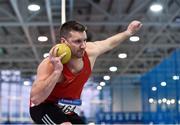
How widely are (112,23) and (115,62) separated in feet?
29.1

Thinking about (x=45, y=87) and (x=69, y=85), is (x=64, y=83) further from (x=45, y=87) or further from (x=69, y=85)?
(x=45, y=87)

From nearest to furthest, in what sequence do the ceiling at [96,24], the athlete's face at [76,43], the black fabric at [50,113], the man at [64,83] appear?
the man at [64,83]
the athlete's face at [76,43]
the black fabric at [50,113]
the ceiling at [96,24]

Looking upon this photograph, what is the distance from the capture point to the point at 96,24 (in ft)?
40.9

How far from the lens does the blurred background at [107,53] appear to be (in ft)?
39.2

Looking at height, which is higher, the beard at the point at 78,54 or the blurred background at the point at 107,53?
the blurred background at the point at 107,53

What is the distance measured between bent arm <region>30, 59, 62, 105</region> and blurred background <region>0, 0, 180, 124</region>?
88.2 inches

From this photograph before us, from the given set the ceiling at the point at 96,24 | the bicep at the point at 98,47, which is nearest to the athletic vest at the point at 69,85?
the bicep at the point at 98,47

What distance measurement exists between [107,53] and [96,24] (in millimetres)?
6286

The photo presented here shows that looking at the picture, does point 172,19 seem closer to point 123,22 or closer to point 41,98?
point 123,22

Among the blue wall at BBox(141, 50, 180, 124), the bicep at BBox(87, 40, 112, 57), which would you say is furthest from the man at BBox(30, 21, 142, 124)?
the blue wall at BBox(141, 50, 180, 124)

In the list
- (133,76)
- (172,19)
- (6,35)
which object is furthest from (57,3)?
(133,76)

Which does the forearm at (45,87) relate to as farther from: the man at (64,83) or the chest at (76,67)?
the chest at (76,67)

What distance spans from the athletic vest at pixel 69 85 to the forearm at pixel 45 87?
0.23m

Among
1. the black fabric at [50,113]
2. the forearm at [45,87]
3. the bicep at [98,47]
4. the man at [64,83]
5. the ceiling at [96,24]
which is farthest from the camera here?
the ceiling at [96,24]
